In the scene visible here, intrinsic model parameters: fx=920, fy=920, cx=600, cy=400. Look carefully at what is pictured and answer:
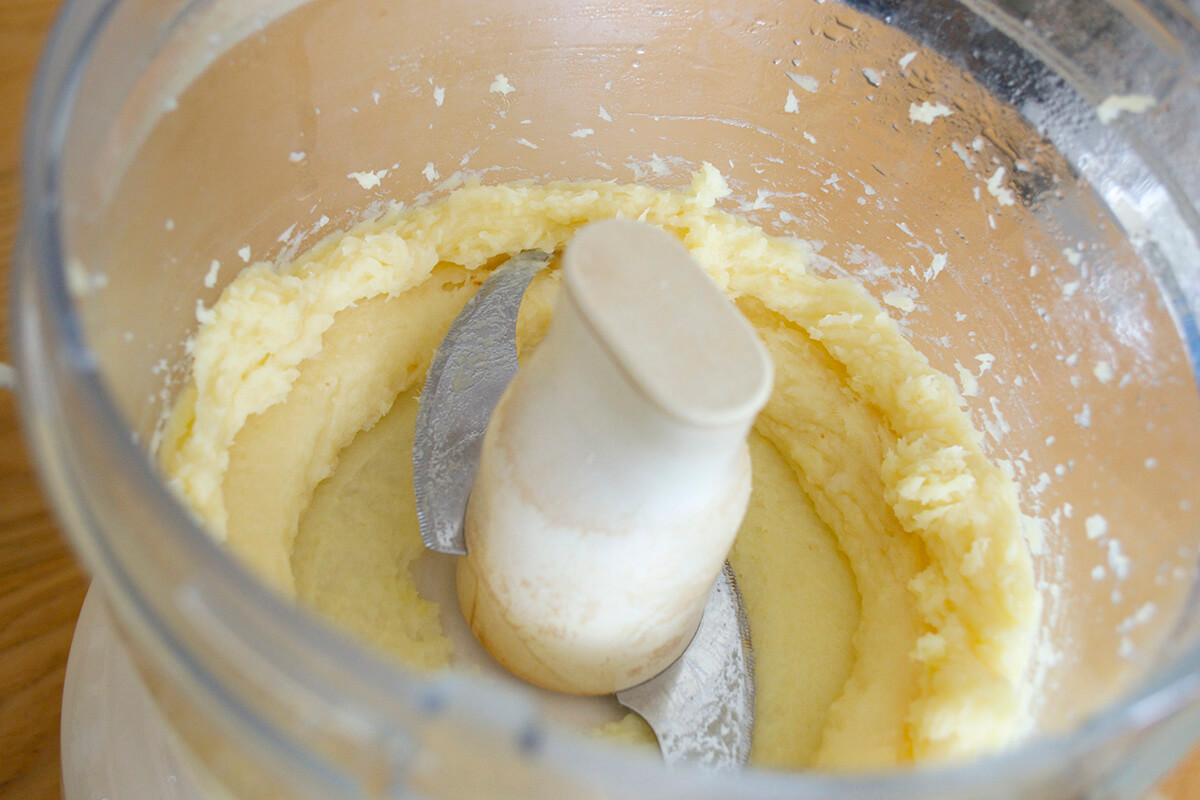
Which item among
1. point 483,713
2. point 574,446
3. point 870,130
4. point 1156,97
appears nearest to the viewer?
point 483,713

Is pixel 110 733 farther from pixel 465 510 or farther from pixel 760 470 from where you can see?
pixel 760 470

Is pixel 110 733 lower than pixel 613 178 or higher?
lower

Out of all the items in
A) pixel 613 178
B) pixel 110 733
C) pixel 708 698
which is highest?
pixel 613 178

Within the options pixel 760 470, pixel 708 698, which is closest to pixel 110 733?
pixel 708 698

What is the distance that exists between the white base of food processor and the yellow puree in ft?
0.44

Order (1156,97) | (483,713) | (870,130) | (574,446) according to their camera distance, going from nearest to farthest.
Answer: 1. (483,713)
2. (574,446)
3. (1156,97)
4. (870,130)

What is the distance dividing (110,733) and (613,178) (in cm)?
58

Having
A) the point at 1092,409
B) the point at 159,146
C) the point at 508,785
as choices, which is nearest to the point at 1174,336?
the point at 1092,409

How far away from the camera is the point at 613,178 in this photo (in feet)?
2.67

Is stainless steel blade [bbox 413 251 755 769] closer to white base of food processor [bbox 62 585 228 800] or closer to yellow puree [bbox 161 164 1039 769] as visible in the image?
yellow puree [bbox 161 164 1039 769]

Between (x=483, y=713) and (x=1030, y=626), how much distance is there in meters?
0.43

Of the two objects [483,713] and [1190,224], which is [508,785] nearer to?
[483,713]

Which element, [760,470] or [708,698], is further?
[760,470]

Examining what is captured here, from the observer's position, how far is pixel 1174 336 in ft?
2.00
